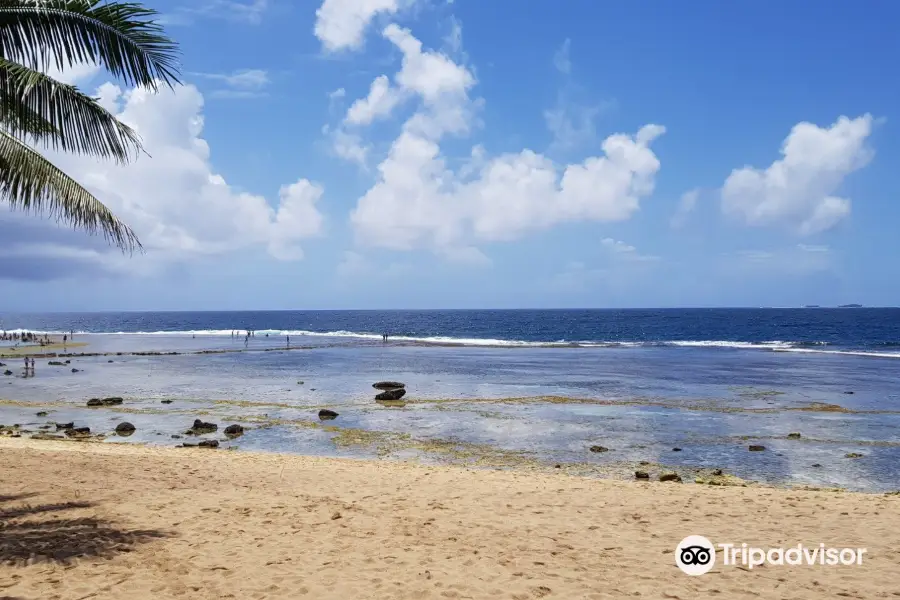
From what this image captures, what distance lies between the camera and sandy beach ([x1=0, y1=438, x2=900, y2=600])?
769 cm

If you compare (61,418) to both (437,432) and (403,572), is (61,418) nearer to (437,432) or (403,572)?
(437,432)

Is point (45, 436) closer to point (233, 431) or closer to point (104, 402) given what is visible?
point (233, 431)

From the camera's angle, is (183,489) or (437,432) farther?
(437,432)

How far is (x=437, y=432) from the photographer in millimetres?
24062

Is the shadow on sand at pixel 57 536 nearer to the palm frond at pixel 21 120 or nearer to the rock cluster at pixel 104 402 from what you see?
the palm frond at pixel 21 120

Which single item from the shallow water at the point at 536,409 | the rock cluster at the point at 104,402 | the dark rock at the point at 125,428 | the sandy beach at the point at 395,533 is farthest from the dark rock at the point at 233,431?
the rock cluster at the point at 104,402

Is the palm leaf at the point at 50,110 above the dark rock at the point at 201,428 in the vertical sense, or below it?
above

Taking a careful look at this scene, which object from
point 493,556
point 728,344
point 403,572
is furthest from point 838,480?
point 728,344

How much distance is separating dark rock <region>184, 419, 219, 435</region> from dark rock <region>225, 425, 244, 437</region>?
87 centimetres

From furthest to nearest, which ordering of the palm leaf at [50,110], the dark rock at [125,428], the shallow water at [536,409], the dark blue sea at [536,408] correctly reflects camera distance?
the dark rock at [125,428] → the shallow water at [536,409] → the dark blue sea at [536,408] → the palm leaf at [50,110]

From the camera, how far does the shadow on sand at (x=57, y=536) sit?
8102mm

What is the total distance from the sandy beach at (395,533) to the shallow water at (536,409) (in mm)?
5577

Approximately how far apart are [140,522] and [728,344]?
280 ft

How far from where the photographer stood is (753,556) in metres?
9.15
